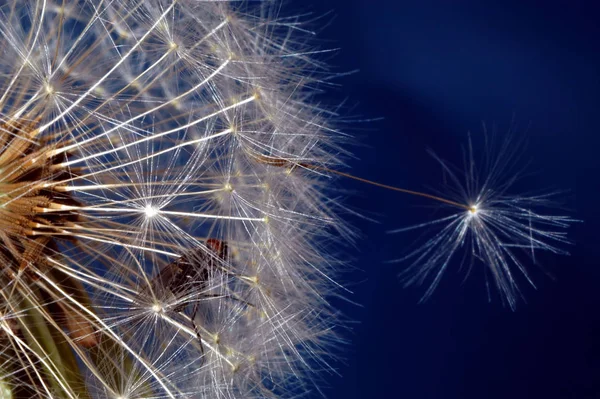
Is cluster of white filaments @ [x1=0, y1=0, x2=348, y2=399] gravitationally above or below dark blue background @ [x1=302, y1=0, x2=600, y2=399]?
below

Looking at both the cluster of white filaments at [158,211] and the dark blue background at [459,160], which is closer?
the cluster of white filaments at [158,211]

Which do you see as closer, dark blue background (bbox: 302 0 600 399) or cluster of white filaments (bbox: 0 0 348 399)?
cluster of white filaments (bbox: 0 0 348 399)

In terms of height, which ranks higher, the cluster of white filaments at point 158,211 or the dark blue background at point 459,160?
the dark blue background at point 459,160

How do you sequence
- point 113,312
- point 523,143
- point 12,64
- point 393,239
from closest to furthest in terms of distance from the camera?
point 113,312 < point 12,64 < point 523,143 < point 393,239

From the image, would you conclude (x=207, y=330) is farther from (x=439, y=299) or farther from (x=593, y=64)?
(x=593, y=64)

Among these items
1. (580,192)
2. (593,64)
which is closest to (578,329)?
(580,192)
